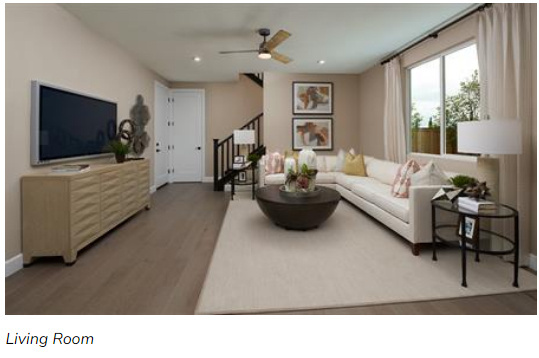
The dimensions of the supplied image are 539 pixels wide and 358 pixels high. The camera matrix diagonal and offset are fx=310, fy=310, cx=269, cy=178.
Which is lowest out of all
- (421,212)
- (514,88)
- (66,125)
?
(421,212)

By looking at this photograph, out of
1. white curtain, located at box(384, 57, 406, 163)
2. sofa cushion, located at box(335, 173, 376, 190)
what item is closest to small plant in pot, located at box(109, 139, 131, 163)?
sofa cushion, located at box(335, 173, 376, 190)

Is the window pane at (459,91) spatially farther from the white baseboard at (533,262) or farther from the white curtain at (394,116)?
the white baseboard at (533,262)

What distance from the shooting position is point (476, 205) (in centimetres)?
238

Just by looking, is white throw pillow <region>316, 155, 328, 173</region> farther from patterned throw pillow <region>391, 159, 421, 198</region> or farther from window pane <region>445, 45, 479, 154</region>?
patterned throw pillow <region>391, 159, 421, 198</region>

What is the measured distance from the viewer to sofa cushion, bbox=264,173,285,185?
17.7ft

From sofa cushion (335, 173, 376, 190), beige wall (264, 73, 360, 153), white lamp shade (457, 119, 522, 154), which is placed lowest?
sofa cushion (335, 173, 376, 190)

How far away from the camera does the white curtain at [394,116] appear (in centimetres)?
507

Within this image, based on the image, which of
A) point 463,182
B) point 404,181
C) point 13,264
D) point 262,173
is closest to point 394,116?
point 404,181

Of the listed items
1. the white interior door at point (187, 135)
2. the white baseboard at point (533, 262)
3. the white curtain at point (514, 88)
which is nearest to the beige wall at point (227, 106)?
the white interior door at point (187, 135)

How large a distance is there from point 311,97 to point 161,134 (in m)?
3.54

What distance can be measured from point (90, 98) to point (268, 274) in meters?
3.02

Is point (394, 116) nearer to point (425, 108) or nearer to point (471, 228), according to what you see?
point (425, 108)

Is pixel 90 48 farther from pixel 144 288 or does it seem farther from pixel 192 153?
pixel 192 153

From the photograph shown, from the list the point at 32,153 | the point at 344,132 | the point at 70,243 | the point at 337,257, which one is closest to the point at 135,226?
the point at 70,243
